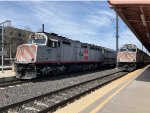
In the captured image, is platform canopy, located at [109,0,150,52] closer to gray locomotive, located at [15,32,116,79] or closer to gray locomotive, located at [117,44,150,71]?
gray locomotive, located at [15,32,116,79]

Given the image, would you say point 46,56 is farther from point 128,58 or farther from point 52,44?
point 128,58

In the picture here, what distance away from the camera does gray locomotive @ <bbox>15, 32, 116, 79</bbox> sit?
20609 millimetres

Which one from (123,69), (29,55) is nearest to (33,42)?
(29,55)

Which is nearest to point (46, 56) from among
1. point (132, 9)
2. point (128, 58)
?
point (132, 9)

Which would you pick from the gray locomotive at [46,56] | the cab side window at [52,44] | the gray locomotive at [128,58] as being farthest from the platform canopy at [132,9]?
the gray locomotive at [128,58]

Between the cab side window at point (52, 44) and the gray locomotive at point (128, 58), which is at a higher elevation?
the cab side window at point (52, 44)

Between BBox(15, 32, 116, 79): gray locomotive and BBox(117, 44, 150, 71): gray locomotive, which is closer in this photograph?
BBox(15, 32, 116, 79): gray locomotive

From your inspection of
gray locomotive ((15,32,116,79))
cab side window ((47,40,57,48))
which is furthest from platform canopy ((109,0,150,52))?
gray locomotive ((15,32,116,79))

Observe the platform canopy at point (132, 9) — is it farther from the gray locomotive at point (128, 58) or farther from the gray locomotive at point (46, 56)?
the gray locomotive at point (128, 58)

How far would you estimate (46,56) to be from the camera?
2186 cm

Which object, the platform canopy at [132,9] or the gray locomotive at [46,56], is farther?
the gray locomotive at [46,56]

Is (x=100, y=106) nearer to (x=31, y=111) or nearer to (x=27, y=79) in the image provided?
(x=31, y=111)

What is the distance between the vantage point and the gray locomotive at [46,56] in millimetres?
20609

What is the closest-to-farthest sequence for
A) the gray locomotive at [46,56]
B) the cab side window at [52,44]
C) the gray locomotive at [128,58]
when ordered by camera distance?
the gray locomotive at [46,56], the cab side window at [52,44], the gray locomotive at [128,58]
